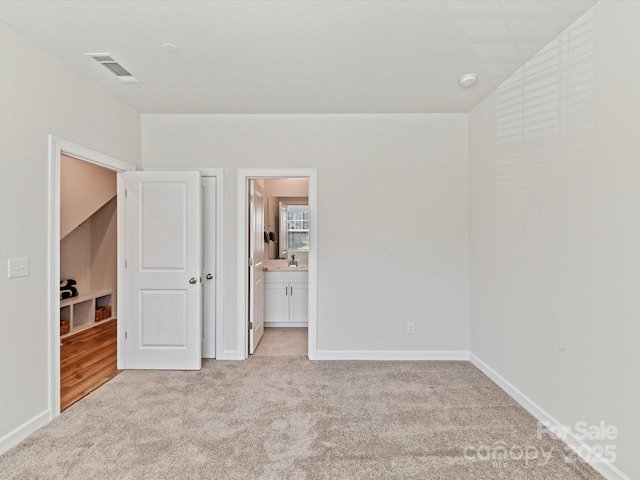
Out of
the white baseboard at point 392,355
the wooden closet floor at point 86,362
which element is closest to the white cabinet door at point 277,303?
the white baseboard at point 392,355

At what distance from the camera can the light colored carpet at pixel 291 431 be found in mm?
1853

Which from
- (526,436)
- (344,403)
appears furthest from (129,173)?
(526,436)

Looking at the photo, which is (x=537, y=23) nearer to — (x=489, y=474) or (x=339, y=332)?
(x=489, y=474)

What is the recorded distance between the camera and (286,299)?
4.76m

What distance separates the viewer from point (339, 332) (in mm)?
3525

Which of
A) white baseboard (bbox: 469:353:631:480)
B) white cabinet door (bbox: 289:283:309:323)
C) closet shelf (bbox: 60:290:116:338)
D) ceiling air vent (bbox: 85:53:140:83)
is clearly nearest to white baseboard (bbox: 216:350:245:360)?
white cabinet door (bbox: 289:283:309:323)

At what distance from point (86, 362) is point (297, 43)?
148 inches

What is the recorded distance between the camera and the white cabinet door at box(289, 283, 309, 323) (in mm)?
4742

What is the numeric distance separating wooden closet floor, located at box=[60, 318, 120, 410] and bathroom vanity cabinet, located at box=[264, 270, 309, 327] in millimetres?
1986

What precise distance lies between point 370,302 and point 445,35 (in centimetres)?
248

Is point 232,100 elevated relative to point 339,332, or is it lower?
elevated

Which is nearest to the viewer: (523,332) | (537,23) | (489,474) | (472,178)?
(489,474)

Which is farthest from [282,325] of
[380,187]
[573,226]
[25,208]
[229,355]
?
[573,226]

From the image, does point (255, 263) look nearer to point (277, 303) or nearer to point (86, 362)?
point (277, 303)
